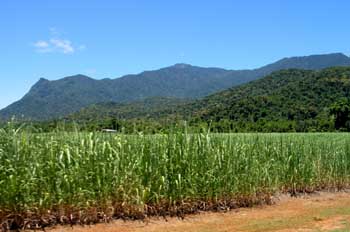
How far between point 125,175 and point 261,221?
2787 millimetres

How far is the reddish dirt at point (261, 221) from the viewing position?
348 inches

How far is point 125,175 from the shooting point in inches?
373

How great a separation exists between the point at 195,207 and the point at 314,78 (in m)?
65.0

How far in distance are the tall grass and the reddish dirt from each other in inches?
11.5

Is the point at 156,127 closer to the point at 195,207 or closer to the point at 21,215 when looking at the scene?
the point at 195,207

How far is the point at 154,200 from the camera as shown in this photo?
9711 mm

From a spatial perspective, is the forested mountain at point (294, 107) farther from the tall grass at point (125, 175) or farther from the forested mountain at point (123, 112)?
the tall grass at point (125, 175)

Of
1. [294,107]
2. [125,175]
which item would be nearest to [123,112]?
[294,107]

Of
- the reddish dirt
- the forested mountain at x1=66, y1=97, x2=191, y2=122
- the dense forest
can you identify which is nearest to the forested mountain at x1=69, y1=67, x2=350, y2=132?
the dense forest

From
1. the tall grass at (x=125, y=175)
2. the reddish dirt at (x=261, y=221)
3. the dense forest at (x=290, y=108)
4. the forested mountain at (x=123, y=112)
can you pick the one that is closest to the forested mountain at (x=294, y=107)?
the dense forest at (x=290, y=108)

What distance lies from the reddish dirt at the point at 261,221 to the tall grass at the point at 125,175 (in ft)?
0.96

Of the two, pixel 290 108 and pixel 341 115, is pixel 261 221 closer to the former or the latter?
pixel 341 115

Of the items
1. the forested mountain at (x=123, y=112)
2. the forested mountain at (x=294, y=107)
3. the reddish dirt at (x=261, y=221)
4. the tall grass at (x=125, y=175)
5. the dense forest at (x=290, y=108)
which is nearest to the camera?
the tall grass at (x=125, y=175)

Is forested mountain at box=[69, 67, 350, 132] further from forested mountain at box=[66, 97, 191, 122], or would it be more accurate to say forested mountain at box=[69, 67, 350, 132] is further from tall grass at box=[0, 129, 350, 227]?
tall grass at box=[0, 129, 350, 227]
